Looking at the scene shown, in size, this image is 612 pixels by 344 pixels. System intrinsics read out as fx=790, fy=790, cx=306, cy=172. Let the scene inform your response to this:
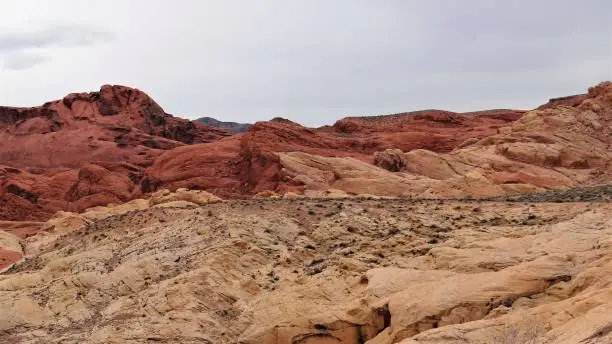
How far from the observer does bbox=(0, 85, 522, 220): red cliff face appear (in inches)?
1724

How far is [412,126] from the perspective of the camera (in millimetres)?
62531

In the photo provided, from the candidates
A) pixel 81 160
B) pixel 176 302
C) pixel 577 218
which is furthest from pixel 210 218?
pixel 81 160

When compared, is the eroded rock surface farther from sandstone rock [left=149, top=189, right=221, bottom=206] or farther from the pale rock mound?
the pale rock mound

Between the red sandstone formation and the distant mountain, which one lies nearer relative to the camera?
the red sandstone formation

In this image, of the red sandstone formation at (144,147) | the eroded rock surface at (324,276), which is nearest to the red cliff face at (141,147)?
the red sandstone formation at (144,147)

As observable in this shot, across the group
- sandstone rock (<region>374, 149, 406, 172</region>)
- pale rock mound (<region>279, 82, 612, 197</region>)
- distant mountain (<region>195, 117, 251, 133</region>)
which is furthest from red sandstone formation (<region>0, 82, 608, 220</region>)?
distant mountain (<region>195, 117, 251, 133</region>)

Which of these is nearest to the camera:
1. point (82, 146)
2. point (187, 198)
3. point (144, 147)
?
point (187, 198)

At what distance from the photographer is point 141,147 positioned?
2584 inches

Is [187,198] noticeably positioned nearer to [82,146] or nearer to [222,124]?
Answer: [82,146]

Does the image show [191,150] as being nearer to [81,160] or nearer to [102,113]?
[81,160]

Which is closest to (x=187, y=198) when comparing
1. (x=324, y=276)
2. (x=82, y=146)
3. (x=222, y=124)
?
(x=324, y=276)

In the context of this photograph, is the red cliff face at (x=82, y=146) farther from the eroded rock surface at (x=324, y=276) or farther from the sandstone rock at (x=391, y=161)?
the eroded rock surface at (x=324, y=276)

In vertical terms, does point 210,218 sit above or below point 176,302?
above

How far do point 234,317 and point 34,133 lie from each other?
6228 cm
